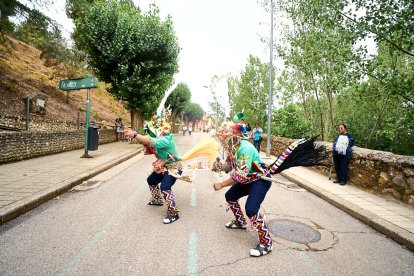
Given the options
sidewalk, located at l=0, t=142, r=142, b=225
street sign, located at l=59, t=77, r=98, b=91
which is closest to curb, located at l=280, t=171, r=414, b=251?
sidewalk, located at l=0, t=142, r=142, b=225

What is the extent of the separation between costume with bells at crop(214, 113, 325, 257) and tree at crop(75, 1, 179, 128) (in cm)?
1516

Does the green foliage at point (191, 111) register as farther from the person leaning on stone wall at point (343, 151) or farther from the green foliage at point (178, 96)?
the person leaning on stone wall at point (343, 151)

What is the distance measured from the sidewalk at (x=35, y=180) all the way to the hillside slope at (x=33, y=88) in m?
7.19

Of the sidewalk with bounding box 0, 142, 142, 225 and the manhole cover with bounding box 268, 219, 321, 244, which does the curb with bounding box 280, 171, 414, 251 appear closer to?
the manhole cover with bounding box 268, 219, 321, 244

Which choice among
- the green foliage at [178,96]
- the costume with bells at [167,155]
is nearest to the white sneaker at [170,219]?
the costume with bells at [167,155]

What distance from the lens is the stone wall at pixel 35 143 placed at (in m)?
8.71

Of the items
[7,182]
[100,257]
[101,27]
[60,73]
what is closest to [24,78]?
[60,73]

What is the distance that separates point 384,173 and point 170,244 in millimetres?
5845

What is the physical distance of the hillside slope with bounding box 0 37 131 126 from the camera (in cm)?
1673

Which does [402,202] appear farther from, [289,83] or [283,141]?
[289,83]

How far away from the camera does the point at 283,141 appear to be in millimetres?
14656

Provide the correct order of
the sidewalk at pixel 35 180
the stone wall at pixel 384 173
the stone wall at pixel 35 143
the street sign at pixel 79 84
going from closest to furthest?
the sidewalk at pixel 35 180 < the stone wall at pixel 384 173 < the stone wall at pixel 35 143 < the street sign at pixel 79 84

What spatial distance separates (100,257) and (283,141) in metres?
12.9

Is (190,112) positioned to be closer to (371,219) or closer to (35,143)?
(35,143)
